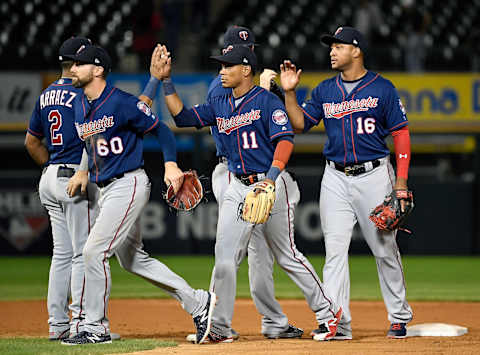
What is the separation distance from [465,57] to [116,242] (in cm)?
1148

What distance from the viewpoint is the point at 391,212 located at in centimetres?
558

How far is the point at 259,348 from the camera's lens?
5.20 meters

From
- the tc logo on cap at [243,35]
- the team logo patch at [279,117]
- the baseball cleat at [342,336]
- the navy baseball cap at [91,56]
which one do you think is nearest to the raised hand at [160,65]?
the navy baseball cap at [91,56]

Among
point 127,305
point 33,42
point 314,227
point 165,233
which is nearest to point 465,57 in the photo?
point 314,227

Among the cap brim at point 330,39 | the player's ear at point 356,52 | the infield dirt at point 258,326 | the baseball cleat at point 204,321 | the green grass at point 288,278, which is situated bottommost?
the green grass at point 288,278

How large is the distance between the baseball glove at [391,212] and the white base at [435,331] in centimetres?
85

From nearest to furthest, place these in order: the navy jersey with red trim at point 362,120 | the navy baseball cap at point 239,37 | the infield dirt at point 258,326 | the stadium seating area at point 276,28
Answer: the infield dirt at point 258,326 < the navy jersey with red trim at point 362,120 < the navy baseball cap at point 239,37 < the stadium seating area at point 276,28

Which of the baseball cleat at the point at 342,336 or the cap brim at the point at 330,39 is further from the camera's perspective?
the cap brim at the point at 330,39

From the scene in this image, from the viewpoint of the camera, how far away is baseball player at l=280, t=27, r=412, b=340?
226 inches

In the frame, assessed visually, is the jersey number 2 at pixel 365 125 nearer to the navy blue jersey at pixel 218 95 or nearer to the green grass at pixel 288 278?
the navy blue jersey at pixel 218 95

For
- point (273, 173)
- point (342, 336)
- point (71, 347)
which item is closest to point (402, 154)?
point (273, 173)

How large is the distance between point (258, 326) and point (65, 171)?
6.51 ft

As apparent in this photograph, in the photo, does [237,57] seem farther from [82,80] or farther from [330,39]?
[82,80]

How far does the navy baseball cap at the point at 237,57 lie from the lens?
18.3 ft
